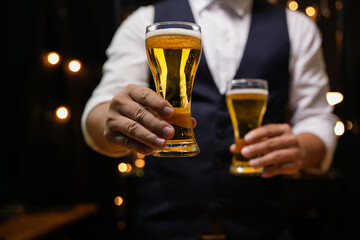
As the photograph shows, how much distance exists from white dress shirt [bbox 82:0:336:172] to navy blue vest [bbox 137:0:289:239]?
0.21 feet

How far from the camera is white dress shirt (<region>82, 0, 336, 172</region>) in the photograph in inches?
53.6

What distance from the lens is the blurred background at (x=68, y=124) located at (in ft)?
8.37

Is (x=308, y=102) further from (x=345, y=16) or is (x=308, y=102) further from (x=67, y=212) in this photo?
(x=67, y=212)

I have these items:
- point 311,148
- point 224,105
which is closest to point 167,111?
point 224,105

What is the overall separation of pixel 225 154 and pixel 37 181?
186 cm

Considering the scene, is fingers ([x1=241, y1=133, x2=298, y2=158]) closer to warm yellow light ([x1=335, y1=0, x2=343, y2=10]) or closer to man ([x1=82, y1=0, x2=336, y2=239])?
man ([x1=82, y1=0, x2=336, y2=239])

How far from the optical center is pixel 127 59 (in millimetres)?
1343

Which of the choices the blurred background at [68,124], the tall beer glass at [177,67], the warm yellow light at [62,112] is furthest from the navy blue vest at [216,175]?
the blurred background at [68,124]

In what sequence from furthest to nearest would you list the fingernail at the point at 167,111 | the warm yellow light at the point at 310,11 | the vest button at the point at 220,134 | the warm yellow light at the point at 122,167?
1. the warm yellow light at the point at 310,11
2. the warm yellow light at the point at 122,167
3. the vest button at the point at 220,134
4. the fingernail at the point at 167,111

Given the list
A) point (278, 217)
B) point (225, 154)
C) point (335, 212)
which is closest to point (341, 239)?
point (335, 212)

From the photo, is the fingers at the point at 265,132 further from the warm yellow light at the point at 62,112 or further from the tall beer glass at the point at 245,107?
the warm yellow light at the point at 62,112

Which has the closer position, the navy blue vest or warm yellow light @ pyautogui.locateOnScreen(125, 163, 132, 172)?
the navy blue vest

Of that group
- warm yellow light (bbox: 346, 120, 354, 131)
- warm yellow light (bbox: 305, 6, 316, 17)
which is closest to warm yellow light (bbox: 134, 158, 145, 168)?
warm yellow light (bbox: 346, 120, 354, 131)

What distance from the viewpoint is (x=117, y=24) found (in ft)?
5.02
